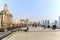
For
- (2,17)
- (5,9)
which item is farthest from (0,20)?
(5,9)

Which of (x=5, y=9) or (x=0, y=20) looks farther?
(x=5, y=9)

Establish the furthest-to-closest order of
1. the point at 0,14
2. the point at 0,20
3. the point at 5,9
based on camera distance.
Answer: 1. the point at 5,9
2. the point at 0,14
3. the point at 0,20

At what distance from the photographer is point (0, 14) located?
93.0m

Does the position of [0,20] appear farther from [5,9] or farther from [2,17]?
[5,9]

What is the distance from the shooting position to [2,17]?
8888 centimetres

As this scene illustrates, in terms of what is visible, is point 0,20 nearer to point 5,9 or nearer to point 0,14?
point 0,14

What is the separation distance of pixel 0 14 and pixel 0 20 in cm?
847

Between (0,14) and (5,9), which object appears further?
(5,9)

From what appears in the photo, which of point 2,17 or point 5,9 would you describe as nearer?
point 2,17

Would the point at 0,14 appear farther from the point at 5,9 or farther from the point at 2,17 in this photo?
the point at 5,9

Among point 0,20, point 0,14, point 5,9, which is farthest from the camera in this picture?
point 5,9

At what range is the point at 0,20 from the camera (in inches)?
3351

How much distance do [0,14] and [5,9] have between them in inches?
607

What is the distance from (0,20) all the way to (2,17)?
4.01 metres
